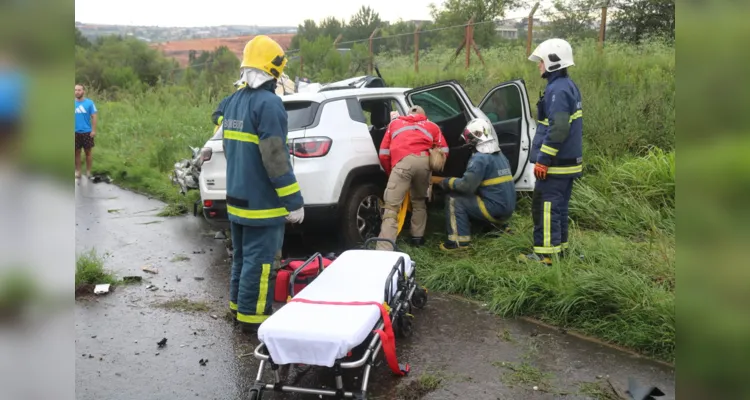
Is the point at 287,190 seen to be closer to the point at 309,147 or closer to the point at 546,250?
the point at 309,147

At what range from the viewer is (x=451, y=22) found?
26828mm

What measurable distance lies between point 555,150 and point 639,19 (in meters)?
9.27

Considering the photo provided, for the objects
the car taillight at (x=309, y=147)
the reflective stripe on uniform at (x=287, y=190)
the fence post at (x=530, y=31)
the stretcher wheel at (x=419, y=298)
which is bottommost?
the stretcher wheel at (x=419, y=298)

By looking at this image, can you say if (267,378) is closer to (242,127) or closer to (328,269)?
(328,269)

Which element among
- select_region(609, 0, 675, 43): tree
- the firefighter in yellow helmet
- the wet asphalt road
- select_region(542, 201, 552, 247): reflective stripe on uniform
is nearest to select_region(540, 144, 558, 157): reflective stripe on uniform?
select_region(542, 201, 552, 247): reflective stripe on uniform

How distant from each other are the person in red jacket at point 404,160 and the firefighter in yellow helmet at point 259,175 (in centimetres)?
182

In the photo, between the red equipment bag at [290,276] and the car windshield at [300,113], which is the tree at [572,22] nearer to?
the car windshield at [300,113]

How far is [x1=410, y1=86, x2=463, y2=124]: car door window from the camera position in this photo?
293 inches

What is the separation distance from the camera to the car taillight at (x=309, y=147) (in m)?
6.08

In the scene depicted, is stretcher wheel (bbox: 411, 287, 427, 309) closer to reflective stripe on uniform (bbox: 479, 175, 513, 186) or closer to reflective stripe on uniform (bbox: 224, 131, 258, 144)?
reflective stripe on uniform (bbox: 224, 131, 258, 144)

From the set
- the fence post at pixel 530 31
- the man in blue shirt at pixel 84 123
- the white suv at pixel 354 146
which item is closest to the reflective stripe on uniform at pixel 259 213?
the white suv at pixel 354 146

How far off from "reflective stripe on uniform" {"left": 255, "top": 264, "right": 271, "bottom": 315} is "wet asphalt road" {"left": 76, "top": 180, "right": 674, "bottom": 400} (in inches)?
9.7

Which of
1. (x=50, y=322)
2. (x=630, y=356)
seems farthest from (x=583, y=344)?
(x=50, y=322)

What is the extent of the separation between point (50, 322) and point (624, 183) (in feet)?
24.5
